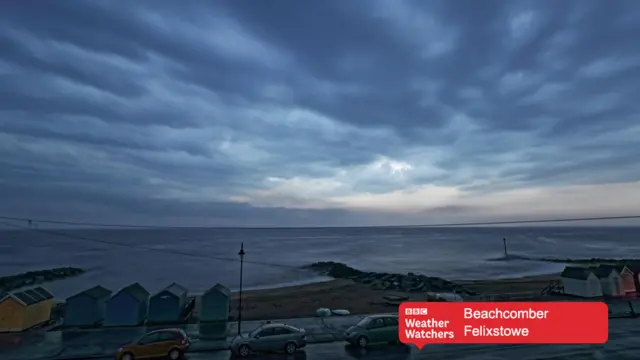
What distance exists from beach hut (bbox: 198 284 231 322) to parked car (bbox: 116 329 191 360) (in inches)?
317

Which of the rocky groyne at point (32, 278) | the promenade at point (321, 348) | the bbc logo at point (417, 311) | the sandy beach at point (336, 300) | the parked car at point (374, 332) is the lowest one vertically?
the rocky groyne at point (32, 278)

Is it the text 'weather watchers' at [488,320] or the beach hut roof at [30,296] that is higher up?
the text 'weather watchers' at [488,320]

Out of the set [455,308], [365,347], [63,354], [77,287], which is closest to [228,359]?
[365,347]

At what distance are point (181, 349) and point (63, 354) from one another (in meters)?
6.20

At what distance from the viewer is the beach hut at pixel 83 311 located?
2614 centimetres

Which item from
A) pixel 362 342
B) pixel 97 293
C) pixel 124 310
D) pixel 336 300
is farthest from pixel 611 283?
pixel 97 293

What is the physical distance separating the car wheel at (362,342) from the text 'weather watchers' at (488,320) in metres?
2.84

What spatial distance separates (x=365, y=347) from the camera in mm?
19391

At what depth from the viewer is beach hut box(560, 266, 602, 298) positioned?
3447 centimetres

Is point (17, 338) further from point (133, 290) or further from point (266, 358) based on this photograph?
point (266, 358)

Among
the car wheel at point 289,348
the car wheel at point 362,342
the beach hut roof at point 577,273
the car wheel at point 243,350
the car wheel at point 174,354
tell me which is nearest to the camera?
the car wheel at point 174,354

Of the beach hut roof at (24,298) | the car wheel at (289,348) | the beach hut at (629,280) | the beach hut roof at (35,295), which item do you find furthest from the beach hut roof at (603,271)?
the beach hut roof at (35,295)

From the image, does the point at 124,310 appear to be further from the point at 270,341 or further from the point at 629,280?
the point at 629,280

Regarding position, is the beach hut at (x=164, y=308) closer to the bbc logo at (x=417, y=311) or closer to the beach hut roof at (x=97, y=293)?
the beach hut roof at (x=97, y=293)
